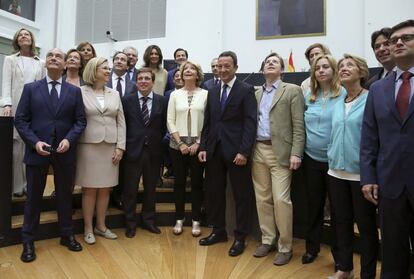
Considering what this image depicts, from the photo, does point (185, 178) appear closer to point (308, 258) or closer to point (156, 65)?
point (308, 258)

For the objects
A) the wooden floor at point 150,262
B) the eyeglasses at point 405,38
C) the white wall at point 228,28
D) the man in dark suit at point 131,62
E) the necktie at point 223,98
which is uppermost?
the white wall at point 228,28

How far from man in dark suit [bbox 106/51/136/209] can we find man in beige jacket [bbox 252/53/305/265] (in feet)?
4.52

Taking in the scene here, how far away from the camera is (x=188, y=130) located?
3.02 metres

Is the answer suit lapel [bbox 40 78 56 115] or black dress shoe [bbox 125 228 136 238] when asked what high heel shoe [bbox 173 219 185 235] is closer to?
black dress shoe [bbox 125 228 136 238]

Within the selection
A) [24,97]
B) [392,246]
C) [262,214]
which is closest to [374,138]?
[392,246]

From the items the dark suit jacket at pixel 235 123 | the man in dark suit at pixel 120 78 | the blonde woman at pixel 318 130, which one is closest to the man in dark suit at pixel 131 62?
the man in dark suit at pixel 120 78

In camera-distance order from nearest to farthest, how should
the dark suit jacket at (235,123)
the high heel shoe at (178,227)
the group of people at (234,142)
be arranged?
the group of people at (234,142), the dark suit jacket at (235,123), the high heel shoe at (178,227)

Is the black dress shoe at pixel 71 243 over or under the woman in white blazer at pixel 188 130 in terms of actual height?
under

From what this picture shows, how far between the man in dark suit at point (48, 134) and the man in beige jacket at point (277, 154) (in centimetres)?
149

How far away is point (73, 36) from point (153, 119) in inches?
262

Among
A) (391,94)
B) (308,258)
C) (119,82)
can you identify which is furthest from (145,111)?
(391,94)

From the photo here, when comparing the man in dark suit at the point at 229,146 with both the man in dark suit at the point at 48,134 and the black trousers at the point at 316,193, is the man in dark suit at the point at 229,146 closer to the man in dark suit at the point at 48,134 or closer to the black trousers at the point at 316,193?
the black trousers at the point at 316,193

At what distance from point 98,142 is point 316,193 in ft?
5.90

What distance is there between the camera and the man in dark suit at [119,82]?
10.9ft
